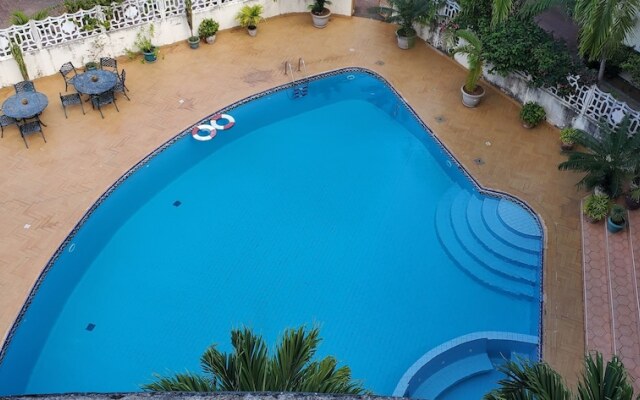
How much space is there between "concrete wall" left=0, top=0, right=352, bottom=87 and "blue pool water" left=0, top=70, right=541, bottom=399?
506 centimetres

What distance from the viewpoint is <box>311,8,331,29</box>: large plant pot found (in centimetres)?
2186

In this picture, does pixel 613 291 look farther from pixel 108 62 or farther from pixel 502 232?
pixel 108 62

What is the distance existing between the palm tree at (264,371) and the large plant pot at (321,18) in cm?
1674

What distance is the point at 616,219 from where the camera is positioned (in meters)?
14.1

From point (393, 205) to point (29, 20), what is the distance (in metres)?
12.0

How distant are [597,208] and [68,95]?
14772 millimetres

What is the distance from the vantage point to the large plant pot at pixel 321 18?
2186 centimetres

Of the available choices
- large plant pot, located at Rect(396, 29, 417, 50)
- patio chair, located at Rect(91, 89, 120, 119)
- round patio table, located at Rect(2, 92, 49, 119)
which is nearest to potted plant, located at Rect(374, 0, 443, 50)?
large plant pot, located at Rect(396, 29, 417, 50)

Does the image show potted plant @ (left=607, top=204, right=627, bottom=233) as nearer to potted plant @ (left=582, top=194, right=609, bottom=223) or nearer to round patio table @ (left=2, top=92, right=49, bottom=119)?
potted plant @ (left=582, top=194, right=609, bottom=223)

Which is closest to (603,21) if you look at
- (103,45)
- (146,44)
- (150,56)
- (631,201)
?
(631,201)

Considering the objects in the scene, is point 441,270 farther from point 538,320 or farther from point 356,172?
point 356,172

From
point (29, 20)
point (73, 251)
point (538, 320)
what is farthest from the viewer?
point (29, 20)

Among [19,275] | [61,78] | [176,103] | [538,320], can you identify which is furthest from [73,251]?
[538,320]

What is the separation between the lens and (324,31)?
2192cm
